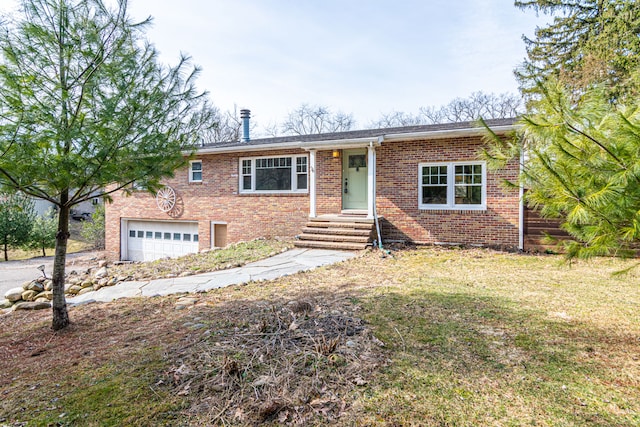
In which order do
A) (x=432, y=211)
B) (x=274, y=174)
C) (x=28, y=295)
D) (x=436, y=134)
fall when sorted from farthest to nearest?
(x=274, y=174) < (x=432, y=211) < (x=436, y=134) < (x=28, y=295)

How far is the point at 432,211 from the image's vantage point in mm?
9594

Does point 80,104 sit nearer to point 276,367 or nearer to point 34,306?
point 276,367

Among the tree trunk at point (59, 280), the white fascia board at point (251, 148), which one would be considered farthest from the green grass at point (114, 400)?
the white fascia board at point (251, 148)

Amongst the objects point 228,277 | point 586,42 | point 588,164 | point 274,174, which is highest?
point 586,42

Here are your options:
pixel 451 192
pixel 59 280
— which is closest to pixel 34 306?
pixel 59 280

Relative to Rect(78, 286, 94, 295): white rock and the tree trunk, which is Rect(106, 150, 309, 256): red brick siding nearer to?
Rect(78, 286, 94, 295): white rock

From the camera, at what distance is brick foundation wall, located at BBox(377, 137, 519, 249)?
898 cm

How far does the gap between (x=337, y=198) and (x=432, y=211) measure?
9.13ft

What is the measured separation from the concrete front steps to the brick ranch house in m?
0.03

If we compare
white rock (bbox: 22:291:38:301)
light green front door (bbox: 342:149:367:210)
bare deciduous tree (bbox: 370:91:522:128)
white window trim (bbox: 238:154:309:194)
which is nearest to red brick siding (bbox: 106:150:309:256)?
white window trim (bbox: 238:154:309:194)

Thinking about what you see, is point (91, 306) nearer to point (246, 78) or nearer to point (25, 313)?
point (25, 313)

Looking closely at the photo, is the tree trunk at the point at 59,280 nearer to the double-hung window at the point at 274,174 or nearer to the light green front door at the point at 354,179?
the double-hung window at the point at 274,174

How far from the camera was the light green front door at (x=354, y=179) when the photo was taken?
1070 centimetres

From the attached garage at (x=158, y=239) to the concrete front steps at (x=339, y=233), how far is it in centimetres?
527
